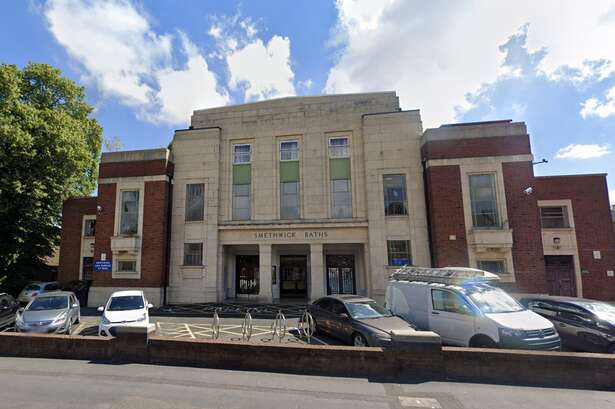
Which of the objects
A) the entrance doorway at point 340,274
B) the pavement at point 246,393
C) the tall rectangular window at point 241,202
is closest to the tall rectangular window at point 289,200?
the tall rectangular window at point 241,202

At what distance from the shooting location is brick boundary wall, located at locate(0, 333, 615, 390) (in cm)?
611

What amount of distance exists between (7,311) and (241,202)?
11.9 meters

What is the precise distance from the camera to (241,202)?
20672mm

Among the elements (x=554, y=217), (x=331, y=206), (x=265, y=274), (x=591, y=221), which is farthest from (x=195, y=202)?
(x=591, y=221)

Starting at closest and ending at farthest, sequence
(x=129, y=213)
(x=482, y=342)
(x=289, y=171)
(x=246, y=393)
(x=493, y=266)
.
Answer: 1. (x=246, y=393)
2. (x=482, y=342)
3. (x=493, y=266)
4. (x=129, y=213)
5. (x=289, y=171)

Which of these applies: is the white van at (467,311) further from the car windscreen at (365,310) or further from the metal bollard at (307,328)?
the metal bollard at (307,328)

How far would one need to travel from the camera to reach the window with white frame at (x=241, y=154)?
2116 cm

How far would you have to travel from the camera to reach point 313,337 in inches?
426

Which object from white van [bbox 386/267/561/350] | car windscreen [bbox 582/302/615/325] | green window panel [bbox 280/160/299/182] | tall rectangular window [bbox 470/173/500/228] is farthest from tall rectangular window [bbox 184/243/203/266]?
car windscreen [bbox 582/302/615/325]

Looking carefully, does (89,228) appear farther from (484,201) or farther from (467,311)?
(484,201)

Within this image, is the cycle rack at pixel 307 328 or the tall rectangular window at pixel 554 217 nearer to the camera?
the cycle rack at pixel 307 328

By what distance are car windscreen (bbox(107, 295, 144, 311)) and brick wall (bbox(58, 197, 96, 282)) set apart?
14.3 metres

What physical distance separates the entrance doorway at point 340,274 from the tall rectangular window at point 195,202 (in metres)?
8.97

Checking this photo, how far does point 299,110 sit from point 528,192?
1412 centimetres
